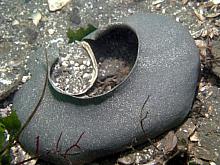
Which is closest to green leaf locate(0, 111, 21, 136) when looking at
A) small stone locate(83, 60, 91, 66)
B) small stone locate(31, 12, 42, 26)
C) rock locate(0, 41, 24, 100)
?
rock locate(0, 41, 24, 100)

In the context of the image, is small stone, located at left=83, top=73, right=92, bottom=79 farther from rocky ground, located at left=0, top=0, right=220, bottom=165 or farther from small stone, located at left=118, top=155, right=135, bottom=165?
small stone, located at left=118, top=155, right=135, bottom=165

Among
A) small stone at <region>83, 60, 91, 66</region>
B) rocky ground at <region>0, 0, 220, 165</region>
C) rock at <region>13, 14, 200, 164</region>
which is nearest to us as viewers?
rock at <region>13, 14, 200, 164</region>

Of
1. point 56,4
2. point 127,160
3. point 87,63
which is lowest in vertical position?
point 127,160

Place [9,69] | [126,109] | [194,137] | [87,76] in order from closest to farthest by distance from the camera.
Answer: [126,109] < [194,137] < [87,76] < [9,69]

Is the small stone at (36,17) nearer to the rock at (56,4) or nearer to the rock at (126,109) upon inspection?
the rock at (56,4)

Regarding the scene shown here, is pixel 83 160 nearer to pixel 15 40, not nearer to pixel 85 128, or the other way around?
pixel 85 128

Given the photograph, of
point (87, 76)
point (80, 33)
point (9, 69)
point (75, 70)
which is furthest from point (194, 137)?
point (9, 69)

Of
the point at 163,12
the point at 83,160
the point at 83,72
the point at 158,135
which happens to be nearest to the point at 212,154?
the point at 158,135

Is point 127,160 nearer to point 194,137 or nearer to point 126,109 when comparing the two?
point 126,109
